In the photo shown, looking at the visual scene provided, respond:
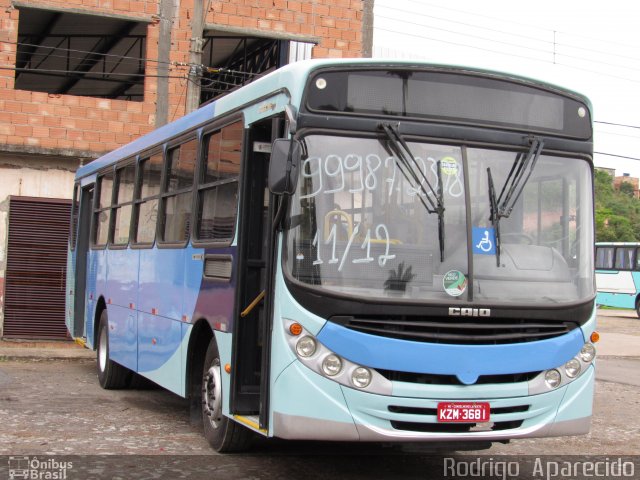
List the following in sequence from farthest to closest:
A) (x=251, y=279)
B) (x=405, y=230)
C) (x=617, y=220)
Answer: (x=617, y=220) < (x=251, y=279) < (x=405, y=230)

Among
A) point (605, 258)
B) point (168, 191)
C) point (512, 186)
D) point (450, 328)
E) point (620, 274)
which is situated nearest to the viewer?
point (450, 328)

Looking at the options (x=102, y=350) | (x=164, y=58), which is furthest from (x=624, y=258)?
(x=102, y=350)

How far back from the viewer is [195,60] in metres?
16.7

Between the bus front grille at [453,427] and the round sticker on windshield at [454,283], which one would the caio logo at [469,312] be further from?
the bus front grille at [453,427]

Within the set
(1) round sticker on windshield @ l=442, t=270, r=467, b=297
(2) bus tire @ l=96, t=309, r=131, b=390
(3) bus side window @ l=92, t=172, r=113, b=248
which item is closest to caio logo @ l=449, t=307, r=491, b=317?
(1) round sticker on windshield @ l=442, t=270, r=467, b=297

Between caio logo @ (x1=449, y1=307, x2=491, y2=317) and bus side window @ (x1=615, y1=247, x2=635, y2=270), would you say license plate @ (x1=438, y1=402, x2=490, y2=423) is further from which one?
bus side window @ (x1=615, y1=247, x2=635, y2=270)

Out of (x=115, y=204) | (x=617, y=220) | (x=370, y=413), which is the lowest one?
(x=370, y=413)

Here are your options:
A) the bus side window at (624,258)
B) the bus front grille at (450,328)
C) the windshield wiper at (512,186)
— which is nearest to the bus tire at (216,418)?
the bus front grille at (450,328)

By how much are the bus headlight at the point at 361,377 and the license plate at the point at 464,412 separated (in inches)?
19.6

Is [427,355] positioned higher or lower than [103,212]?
lower

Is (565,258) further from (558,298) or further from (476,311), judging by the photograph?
(476,311)

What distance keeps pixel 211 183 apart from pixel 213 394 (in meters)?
1.73

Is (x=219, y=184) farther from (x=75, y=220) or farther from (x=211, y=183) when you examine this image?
(x=75, y=220)

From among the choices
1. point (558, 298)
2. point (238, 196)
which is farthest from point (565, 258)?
point (238, 196)
